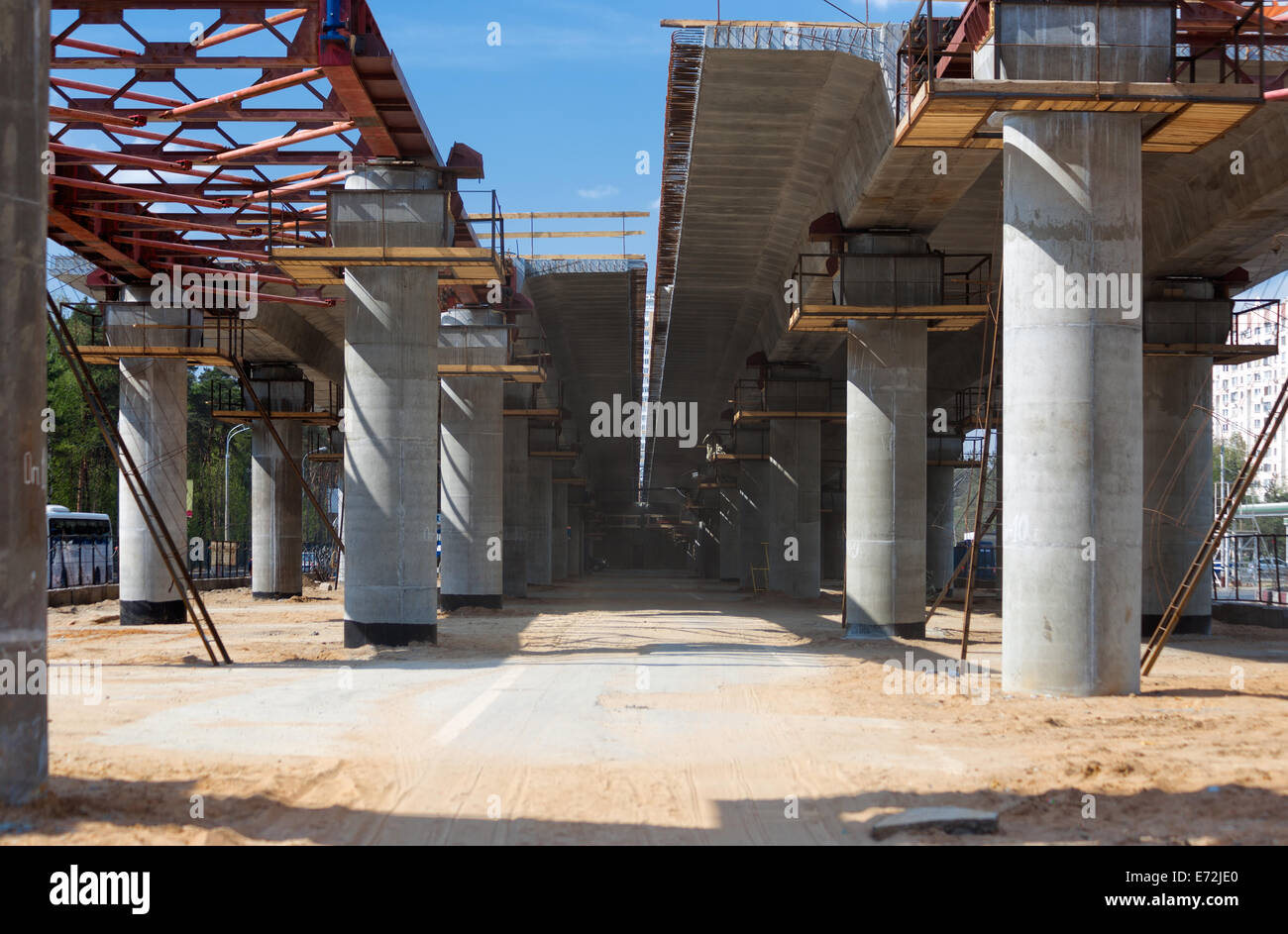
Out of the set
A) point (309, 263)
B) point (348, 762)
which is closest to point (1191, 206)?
point (309, 263)

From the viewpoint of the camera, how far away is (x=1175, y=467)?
27.9 metres

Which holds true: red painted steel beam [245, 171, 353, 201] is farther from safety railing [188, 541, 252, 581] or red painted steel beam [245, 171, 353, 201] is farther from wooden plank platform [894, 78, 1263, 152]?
safety railing [188, 541, 252, 581]

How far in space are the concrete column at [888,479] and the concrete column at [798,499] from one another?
18022mm

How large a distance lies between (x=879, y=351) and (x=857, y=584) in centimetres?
484

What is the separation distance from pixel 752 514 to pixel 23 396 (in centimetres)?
4958

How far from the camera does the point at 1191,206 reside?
25.6 metres

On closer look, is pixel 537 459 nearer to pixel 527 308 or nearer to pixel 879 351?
pixel 527 308

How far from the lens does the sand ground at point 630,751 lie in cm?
888

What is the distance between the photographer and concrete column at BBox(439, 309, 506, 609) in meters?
35.7

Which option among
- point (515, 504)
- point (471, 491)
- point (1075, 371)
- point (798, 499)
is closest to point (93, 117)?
point (1075, 371)

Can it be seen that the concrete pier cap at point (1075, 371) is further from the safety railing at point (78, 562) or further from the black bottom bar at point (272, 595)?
the black bottom bar at point (272, 595)

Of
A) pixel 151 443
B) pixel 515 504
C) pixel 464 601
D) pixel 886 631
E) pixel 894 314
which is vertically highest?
pixel 894 314

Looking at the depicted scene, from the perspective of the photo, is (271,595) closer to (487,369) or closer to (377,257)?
(487,369)
